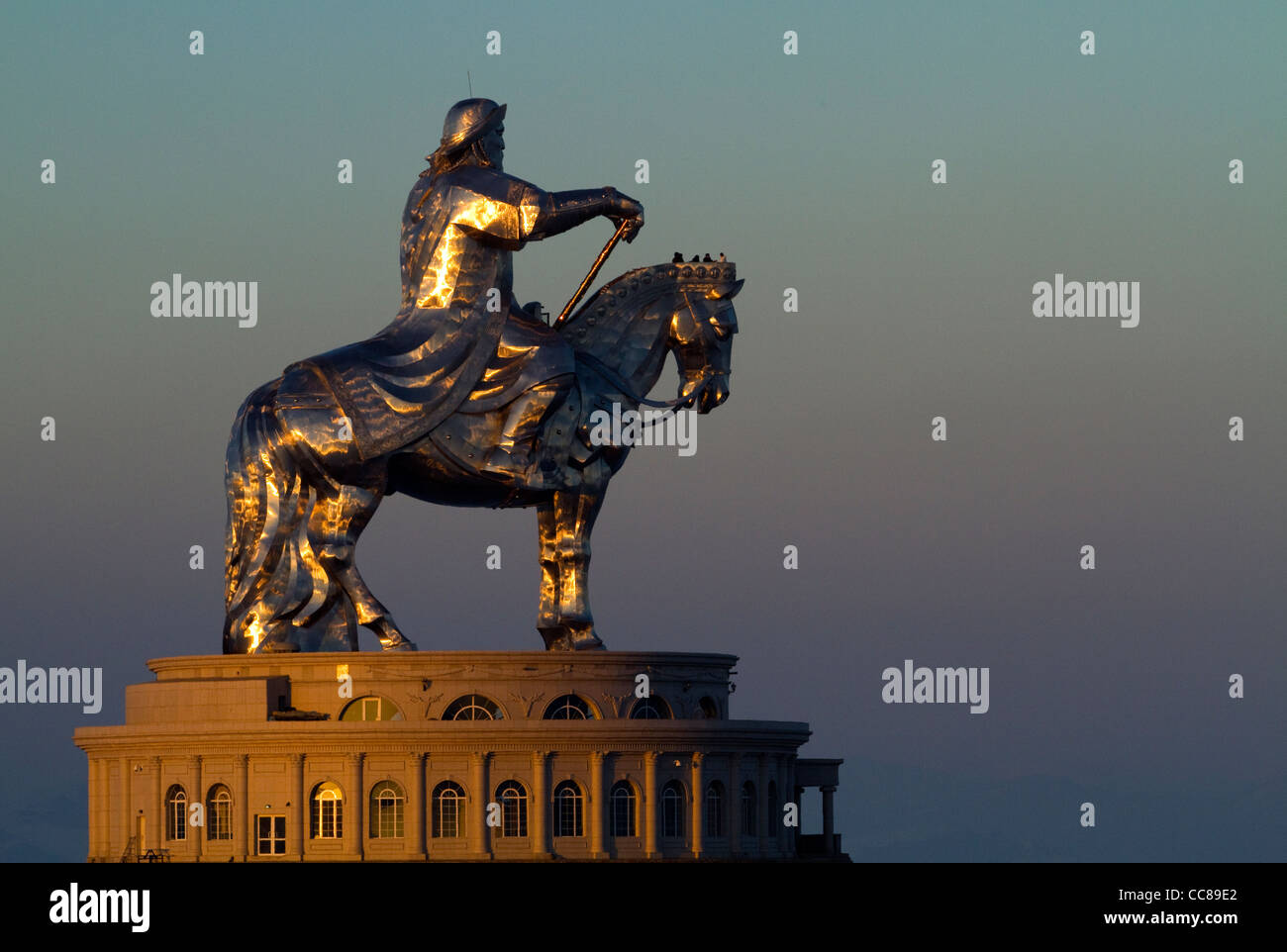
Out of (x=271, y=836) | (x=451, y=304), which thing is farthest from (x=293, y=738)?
(x=451, y=304)

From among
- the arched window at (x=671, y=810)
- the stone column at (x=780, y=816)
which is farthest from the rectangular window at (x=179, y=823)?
the stone column at (x=780, y=816)

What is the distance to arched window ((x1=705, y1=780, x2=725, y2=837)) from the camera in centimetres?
6750

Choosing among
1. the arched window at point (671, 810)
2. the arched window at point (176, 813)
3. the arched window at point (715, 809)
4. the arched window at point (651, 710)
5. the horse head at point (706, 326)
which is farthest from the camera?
the horse head at point (706, 326)

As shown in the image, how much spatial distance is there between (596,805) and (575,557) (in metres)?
4.65

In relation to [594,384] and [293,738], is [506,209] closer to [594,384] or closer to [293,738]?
[594,384]

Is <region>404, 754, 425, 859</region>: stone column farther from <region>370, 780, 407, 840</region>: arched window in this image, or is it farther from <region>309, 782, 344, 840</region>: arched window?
<region>309, 782, 344, 840</region>: arched window

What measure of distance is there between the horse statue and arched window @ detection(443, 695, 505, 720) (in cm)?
156

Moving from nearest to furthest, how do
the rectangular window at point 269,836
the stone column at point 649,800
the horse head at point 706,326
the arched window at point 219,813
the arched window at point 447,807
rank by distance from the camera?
the arched window at point 447,807, the rectangular window at point 269,836, the stone column at point 649,800, the arched window at point 219,813, the horse head at point 706,326

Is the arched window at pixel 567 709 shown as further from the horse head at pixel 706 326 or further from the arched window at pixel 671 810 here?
the horse head at pixel 706 326

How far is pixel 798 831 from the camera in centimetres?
7244

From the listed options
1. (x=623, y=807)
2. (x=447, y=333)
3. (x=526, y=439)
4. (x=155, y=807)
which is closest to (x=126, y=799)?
(x=155, y=807)

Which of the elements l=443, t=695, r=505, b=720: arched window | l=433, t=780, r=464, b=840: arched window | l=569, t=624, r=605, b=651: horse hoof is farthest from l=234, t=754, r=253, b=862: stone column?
l=569, t=624, r=605, b=651: horse hoof

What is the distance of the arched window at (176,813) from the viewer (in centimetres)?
A: 6725

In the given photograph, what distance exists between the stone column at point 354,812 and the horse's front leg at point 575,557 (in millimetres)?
4703
